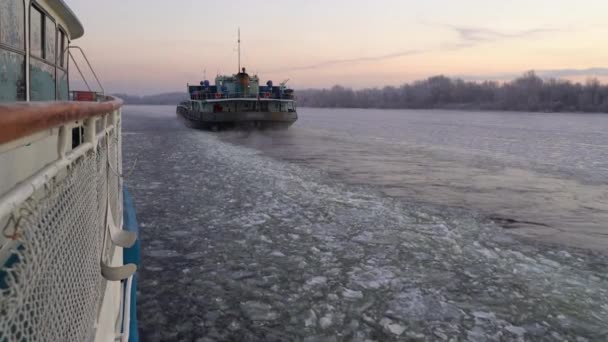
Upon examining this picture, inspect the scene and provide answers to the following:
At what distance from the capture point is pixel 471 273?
17.4ft

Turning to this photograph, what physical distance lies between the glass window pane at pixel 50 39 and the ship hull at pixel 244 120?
24.8m

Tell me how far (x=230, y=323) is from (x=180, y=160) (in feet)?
39.7

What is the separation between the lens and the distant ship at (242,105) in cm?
3019

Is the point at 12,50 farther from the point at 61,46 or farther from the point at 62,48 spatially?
the point at 62,48

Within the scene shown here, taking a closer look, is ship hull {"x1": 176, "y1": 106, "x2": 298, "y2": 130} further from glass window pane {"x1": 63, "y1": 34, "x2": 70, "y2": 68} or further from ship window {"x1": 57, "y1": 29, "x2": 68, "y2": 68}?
ship window {"x1": 57, "y1": 29, "x2": 68, "y2": 68}

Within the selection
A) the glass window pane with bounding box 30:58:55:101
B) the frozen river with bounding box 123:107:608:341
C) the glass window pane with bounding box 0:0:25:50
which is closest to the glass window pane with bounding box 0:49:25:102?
the glass window pane with bounding box 0:0:25:50

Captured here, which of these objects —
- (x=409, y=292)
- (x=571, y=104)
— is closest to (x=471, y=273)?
(x=409, y=292)

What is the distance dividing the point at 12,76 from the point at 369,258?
440 centimetres

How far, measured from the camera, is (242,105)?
31156 mm

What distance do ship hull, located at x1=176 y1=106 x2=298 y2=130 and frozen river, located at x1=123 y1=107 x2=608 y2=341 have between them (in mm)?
18149

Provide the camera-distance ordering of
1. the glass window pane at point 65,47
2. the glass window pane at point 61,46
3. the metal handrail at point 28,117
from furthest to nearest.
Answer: the glass window pane at point 65,47 → the glass window pane at point 61,46 → the metal handrail at point 28,117

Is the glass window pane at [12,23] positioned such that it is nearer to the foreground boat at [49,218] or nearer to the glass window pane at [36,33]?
the foreground boat at [49,218]

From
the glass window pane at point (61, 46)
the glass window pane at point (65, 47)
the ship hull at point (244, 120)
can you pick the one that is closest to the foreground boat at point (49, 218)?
the glass window pane at point (61, 46)

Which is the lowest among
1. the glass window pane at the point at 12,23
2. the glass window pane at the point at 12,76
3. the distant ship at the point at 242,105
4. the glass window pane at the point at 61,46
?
the glass window pane at the point at 12,76
